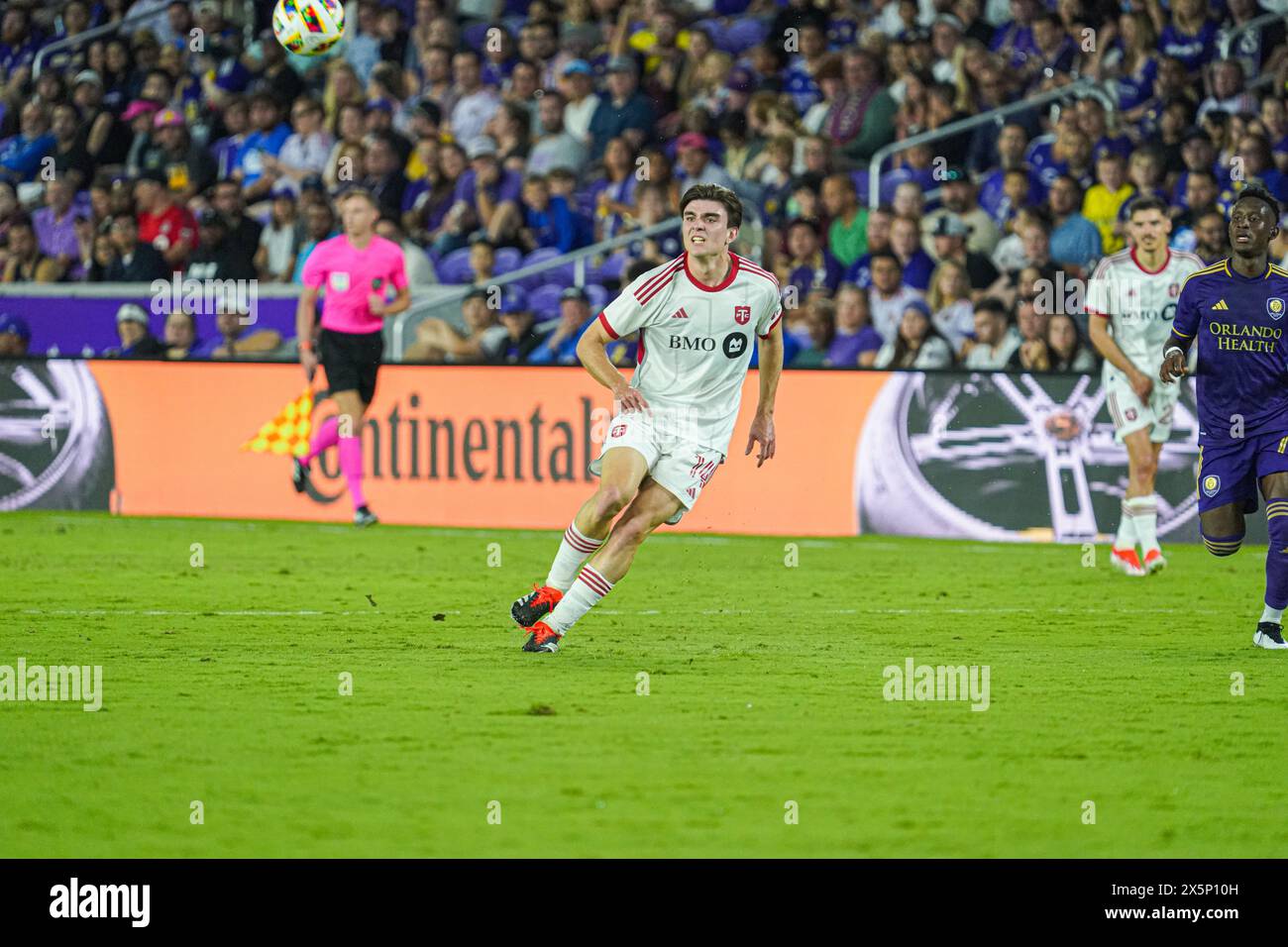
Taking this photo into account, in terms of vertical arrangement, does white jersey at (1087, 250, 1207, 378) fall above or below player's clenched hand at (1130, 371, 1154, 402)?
above

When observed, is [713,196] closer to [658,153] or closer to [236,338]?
[658,153]

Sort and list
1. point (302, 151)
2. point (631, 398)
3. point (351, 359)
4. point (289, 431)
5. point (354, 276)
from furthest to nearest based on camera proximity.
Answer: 1. point (302, 151)
2. point (289, 431)
3. point (354, 276)
4. point (351, 359)
5. point (631, 398)

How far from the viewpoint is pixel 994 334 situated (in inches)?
662

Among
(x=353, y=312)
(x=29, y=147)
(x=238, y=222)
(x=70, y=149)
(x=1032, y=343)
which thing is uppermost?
(x=29, y=147)

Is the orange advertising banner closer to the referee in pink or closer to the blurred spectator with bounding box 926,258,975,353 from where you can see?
the referee in pink

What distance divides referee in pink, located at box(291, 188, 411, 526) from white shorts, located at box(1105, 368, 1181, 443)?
237 inches

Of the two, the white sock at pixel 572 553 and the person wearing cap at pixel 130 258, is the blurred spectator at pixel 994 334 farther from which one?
the person wearing cap at pixel 130 258

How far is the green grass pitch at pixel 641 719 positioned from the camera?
596cm

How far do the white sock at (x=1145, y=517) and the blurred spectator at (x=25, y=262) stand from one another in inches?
517

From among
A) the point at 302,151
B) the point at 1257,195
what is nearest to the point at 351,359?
the point at 302,151

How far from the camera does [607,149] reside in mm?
20031

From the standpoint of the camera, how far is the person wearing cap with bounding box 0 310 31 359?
65.2 feet

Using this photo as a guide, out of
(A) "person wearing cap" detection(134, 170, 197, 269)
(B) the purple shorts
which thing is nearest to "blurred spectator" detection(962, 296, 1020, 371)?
(B) the purple shorts

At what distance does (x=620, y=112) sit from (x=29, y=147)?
7954 mm
